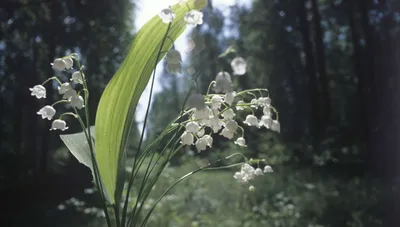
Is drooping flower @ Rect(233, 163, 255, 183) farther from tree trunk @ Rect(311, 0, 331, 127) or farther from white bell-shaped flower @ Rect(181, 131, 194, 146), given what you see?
tree trunk @ Rect(311, 0, 331, 127)

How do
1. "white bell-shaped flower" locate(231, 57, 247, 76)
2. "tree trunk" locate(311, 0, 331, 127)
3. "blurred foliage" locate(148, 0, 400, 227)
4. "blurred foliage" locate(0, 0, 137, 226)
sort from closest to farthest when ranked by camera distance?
"white bell-shaped flower" locate(231, 57, 247, 76) → "blurred foliage" locate(148, 0, 400, 227) → "blurred foliage" locate(0, 0, 137, 226) → "tree trunk" locate(311, 0, 331, 127)

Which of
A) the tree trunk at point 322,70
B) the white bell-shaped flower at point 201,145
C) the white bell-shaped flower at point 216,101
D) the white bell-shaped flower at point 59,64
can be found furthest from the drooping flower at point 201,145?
the tree trunk at point 322,70

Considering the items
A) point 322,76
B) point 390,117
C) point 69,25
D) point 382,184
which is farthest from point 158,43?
point 322,76

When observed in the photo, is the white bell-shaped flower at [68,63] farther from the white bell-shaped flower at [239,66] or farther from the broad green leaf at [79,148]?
the white bell-shaped flower at [239,66]

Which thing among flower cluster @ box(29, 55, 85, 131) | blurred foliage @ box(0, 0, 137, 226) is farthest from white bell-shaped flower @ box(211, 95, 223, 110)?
blurred foliage @ box(0, 0, 137, 226)

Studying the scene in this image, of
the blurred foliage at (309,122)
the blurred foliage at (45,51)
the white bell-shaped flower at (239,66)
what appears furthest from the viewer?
the blurred foliage at (45,51)

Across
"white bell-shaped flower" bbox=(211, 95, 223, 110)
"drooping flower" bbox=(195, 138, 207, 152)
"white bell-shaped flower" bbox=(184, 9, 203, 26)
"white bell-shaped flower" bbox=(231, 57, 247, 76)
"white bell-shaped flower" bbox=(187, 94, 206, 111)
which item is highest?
"white bell-shaped flower" bbox=(184, 9, 203, 26)

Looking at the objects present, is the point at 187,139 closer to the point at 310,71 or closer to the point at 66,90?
the point at 66,90

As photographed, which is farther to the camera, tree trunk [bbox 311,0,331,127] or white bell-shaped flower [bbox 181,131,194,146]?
tree trunk [bbox 311,0,331,127]

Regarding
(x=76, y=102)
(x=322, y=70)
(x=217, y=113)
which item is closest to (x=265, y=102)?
(x=217, y=113)

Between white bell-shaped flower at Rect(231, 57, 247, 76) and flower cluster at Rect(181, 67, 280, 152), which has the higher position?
white bell-shaped flower at Rect(231, 57, 247, 76)
